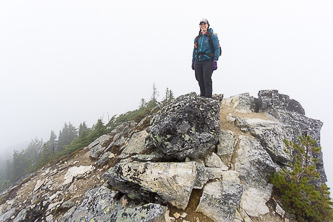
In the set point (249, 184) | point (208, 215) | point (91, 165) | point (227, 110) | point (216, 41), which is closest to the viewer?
point (208, 215)

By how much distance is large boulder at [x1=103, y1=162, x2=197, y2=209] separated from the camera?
5.03 metres

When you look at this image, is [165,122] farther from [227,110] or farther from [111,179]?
[227,110]

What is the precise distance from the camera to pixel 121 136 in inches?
447

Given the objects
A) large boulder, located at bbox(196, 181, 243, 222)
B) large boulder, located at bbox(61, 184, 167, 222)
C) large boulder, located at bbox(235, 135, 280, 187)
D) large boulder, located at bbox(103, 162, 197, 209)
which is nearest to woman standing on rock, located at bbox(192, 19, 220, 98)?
large boulder, located at bbox(235, 135, 280, 187)

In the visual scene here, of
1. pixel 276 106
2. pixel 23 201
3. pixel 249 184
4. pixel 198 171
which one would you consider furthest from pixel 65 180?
pixel 276 106

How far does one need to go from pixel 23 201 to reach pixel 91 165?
13.2 ft

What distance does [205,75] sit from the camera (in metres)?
8.10

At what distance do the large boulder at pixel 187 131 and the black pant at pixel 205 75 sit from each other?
56.4 inches

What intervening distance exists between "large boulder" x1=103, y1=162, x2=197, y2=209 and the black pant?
14.9 feet

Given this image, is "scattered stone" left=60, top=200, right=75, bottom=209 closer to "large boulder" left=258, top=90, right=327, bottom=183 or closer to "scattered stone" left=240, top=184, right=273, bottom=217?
"scattered stone" left=240, top=184, right=273, bottom=217

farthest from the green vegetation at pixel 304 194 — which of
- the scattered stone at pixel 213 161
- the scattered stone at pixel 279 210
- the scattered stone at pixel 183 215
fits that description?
the scattered stone at pixel 183 215

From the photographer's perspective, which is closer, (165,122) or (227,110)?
(165,122)

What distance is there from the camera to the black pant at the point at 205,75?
26.3 ft

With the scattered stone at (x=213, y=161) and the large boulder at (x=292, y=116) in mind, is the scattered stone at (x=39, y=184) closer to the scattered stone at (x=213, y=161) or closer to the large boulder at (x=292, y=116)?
the scattered stone at (x=213, y=161)
